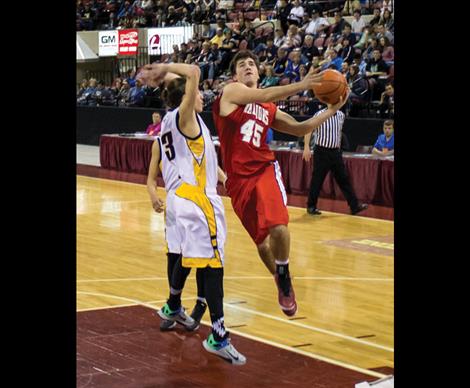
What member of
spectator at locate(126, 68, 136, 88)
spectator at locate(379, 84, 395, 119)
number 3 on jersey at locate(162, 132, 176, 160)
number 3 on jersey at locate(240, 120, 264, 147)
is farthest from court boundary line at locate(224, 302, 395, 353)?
spectator at locate(126, 68, 136, 88)

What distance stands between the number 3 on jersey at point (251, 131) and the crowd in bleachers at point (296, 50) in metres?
9.63

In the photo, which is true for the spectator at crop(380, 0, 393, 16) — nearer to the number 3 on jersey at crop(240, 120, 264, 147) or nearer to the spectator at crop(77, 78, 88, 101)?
the spectator at crop(77, 78, 88, 101)

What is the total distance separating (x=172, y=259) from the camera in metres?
6.89

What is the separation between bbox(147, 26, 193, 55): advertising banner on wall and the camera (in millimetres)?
26422

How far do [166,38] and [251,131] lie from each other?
21.0 meters

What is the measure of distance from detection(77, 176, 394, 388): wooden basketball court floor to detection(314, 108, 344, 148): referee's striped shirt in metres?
1.20

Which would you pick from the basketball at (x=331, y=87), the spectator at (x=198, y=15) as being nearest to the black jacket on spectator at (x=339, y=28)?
the spectator at (x=198, y=15)

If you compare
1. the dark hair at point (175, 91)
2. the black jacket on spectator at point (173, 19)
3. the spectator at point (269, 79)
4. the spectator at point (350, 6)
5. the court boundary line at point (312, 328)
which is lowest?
the court boundary line at point (312, 328)

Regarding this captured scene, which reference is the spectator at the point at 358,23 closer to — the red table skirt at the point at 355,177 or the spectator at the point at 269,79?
the spectator at the point at 269,79

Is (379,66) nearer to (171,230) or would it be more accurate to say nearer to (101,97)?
(101,97)

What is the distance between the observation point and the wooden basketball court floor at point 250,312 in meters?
5.75
